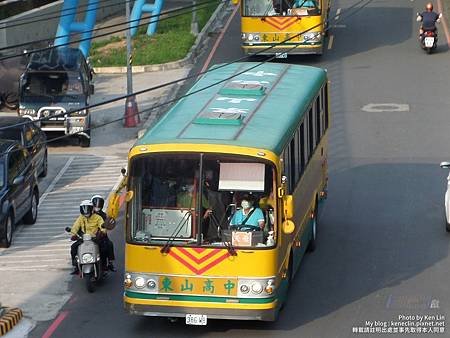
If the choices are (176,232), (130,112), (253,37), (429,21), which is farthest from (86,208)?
(429,21)

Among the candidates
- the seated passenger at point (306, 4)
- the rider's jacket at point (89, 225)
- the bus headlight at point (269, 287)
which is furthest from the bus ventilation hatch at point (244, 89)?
the seated passenger at point (306, 4)

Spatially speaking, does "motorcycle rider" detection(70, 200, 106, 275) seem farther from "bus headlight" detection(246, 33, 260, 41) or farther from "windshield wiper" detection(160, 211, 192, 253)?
"bus headlight" detection(246, 33, 260, 41)

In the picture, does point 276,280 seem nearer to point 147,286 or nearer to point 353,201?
point 147,286

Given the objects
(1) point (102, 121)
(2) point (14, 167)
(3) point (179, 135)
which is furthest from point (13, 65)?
(3) point (179, 135)

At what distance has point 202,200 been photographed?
1769cm

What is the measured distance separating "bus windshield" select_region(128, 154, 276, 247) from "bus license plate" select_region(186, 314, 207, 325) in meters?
1.00

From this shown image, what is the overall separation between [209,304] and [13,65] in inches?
762

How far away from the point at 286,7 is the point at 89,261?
18.3 m

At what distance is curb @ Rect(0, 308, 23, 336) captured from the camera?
61.4ft

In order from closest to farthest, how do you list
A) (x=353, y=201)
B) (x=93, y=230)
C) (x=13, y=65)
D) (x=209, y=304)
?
1. (x=209, y=304)
2. (x=93, y=230)
3. (x=353, y=201)
4. (x=13, y=65)

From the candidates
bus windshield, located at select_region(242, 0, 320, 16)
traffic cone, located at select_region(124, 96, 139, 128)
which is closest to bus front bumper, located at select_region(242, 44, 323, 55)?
bus windshield, located at select_region(242, 0, 320, 16)

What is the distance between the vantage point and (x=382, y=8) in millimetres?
47219

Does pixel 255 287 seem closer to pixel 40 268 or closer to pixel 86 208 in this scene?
pixel 86 208

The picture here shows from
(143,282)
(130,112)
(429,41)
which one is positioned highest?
(143,282)
